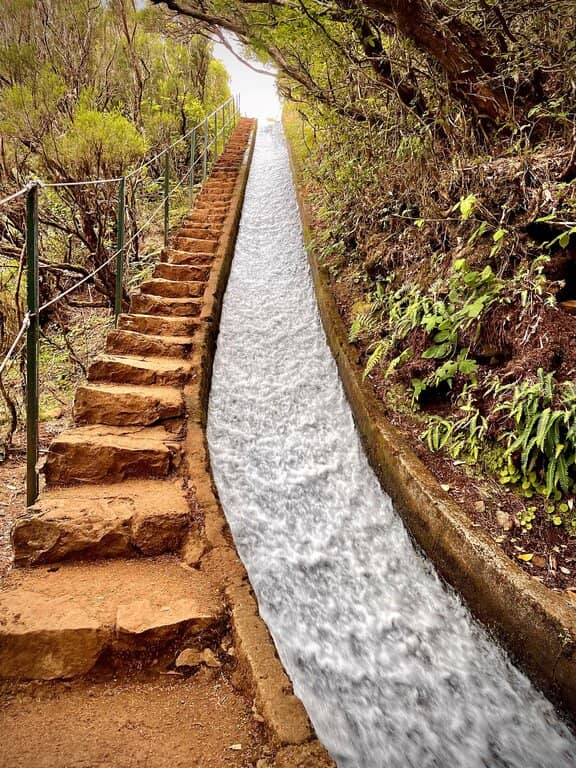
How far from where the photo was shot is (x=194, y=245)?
686cm

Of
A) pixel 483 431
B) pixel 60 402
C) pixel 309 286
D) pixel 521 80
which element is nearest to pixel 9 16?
pixel 309 286

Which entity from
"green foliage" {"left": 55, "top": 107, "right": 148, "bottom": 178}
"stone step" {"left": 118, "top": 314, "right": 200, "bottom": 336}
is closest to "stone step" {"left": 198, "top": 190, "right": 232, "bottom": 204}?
"green foliage" {"left": 55, "top": 107, "right": 148, "bottom": 178}

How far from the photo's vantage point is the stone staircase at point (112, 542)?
2039 millimetres

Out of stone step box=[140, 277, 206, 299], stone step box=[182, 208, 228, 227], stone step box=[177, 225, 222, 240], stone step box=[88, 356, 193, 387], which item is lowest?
stone step box=[88, 356, 193, 387]

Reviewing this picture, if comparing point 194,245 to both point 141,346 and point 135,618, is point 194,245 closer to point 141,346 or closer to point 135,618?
point 141,346

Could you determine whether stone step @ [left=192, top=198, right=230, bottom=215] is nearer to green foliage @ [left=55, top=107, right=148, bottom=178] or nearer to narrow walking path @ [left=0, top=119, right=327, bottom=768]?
green foliage @ [left=55, top=107, right=148, bottom=178]

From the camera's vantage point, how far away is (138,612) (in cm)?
216

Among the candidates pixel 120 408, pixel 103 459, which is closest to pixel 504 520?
pixel 103 459

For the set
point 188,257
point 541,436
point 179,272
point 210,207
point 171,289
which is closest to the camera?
point 541,436

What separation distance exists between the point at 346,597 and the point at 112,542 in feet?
4.53

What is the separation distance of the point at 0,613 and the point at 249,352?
3.66 metres

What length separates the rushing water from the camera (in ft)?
7.52

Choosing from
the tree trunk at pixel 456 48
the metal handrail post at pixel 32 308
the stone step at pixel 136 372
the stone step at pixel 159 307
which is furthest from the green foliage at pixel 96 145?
the metal handrail post at pixel 32 308

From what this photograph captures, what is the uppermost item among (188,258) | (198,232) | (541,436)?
(198,232)
